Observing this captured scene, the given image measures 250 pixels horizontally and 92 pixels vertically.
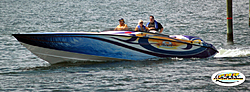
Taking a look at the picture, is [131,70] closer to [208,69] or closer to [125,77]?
[125,77]

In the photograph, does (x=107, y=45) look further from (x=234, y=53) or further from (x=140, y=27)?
(x=234, y=53)

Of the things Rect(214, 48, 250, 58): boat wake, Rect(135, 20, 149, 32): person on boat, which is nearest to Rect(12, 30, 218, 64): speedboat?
Rect(135, 20, 149, 32): person on boat

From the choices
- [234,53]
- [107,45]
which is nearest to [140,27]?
[107,45]

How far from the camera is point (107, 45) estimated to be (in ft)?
46.3

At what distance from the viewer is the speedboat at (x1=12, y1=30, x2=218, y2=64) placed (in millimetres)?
13672

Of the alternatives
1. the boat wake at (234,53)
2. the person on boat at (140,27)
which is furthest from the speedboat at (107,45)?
the boat wake at (234,53)

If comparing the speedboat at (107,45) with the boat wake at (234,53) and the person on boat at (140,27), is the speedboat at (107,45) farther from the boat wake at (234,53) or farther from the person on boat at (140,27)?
the boat wake at (234,53)

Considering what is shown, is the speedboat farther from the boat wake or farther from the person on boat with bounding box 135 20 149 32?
the boat wake

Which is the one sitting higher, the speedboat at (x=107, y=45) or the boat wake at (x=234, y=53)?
the speedboat at (x=107, y=45)

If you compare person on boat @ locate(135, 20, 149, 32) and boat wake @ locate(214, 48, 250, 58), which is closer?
person on boat @ locate(135, 20, 149, 32)

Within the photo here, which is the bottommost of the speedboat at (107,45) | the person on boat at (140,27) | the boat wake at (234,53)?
the boat wake at (234,53)

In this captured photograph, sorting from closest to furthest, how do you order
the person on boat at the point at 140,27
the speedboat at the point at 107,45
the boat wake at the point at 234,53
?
the speedboat at the point at 107,45 < the person on boat at the point at 140,27 < the boat wake at the point at 234,53

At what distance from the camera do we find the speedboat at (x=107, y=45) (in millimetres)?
13672

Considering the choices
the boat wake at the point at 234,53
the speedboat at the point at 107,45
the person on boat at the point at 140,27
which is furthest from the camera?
the boat wake at the point at 234,53
